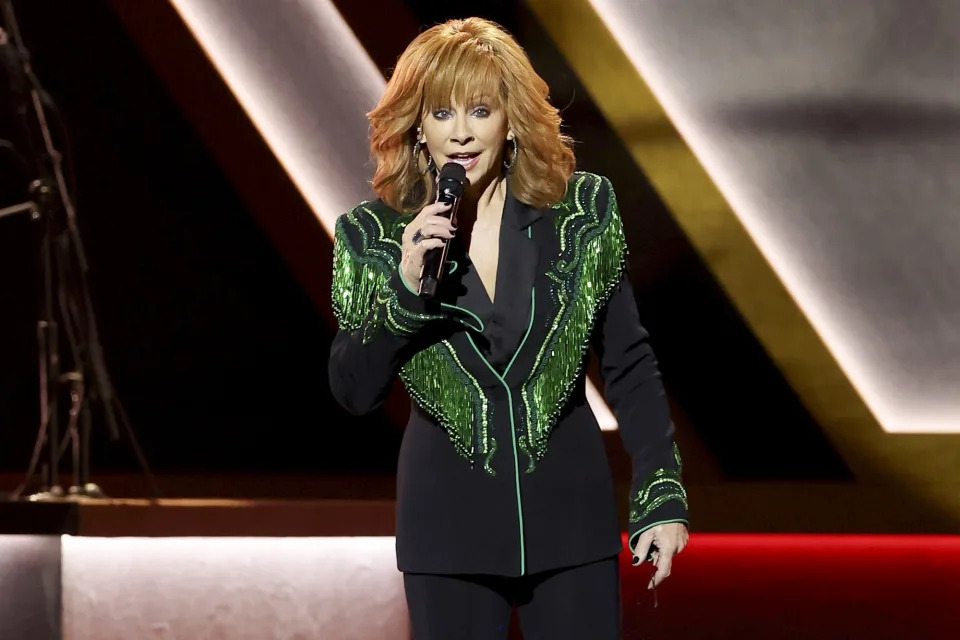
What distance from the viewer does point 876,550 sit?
8.82 feet

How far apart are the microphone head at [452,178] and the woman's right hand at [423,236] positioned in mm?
30

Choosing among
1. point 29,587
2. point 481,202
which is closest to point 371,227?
point 481,202

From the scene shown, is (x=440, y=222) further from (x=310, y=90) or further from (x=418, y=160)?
(x=310, y=90)

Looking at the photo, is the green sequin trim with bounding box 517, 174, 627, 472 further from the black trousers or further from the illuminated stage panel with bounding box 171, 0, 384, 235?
the illuminated stage panel with bounding box 171, 0, 384, 235

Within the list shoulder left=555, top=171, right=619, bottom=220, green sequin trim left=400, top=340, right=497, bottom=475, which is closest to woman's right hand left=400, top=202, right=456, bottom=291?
green sequin trim left=400, top=340, right=497, bottom=475

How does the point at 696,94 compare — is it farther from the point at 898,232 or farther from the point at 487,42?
A: the point at 487,42

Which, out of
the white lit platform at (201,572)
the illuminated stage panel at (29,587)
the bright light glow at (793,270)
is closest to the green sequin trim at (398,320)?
the white lit platform at (201,572)

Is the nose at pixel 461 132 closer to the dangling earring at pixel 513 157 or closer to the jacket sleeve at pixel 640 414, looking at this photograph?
the dangling earring at pixel 513 157

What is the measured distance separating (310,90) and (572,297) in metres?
1.82

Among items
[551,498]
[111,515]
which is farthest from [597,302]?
[111,515]

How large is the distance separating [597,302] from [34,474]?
207 cm

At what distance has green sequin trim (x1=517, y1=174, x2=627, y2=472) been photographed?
1237mm

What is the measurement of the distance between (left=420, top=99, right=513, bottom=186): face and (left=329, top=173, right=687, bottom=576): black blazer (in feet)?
0.24

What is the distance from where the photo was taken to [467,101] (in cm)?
Answer: 127
